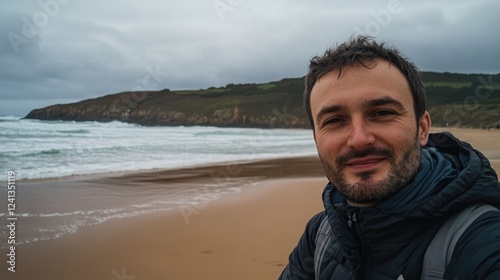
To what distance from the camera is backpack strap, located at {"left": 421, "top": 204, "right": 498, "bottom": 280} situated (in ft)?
4.08

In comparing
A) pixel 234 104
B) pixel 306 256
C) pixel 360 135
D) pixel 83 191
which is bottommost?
pixel 83 191

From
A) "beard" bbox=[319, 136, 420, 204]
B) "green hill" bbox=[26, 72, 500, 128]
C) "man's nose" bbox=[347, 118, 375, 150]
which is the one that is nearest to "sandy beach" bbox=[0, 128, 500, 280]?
"beard" bbox=[319, 136, 420, 204]

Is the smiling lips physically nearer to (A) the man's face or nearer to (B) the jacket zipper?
(A) the man's face

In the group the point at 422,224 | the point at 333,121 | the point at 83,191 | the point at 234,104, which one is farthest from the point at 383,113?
the point at 234,104

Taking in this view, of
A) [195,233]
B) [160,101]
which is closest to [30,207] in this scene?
[195,233]

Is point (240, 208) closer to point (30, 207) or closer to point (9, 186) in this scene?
point (30, 207)

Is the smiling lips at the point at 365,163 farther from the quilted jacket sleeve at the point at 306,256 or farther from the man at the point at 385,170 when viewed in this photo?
the quilted jacket sleeve at the point at 306,256

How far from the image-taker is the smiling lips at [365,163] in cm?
154

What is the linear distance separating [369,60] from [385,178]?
1.86 feet

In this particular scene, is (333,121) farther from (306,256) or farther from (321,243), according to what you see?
(306,256)

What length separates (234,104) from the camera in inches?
3777

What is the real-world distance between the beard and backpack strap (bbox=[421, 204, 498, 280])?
0.25 metres

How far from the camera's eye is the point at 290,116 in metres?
84.1

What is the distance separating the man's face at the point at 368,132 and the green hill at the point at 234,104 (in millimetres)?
68822
